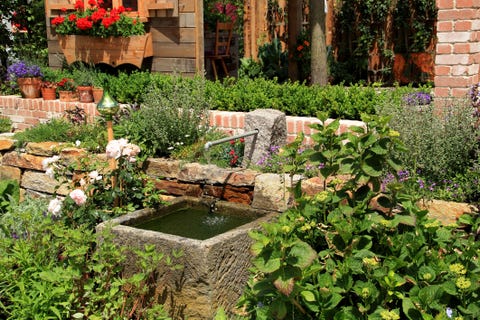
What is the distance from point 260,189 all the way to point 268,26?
7.00 metres

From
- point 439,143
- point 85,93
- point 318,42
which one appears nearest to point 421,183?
point 439,143

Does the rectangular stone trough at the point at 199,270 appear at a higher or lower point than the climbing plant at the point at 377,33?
Answer: lower

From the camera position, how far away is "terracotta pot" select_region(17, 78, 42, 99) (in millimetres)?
7645

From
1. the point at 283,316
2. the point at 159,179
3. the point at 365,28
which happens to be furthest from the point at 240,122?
the point at 365,28

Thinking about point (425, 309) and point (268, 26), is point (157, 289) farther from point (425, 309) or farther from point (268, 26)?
point (268, 26)

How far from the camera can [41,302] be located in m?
3.38

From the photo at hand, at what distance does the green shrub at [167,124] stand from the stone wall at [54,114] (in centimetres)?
21

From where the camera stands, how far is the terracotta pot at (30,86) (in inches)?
301

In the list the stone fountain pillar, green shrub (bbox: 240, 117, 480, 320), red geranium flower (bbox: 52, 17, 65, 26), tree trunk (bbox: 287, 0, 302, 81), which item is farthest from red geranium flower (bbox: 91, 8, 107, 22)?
green shrub (bbox: 240, 117, 480, 320)

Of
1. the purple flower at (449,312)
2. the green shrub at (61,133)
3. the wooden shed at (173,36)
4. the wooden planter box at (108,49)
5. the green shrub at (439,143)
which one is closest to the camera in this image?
the purple flower at (449,312)

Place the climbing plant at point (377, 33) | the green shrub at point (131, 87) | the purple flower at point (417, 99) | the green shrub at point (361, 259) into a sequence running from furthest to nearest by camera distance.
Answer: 1. the climbing plant at point (377, 33)
2. the green shrub at point (131, 87)
3. the purple flower at point (417, 99)
4. the green shrub at point (361, 259)

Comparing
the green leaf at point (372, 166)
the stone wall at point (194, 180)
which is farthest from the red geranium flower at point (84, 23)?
the green leaf at point (372, 166)

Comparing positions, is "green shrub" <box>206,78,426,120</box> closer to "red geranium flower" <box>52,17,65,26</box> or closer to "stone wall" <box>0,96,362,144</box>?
"stone wall" <box>0,96,362,144</box>

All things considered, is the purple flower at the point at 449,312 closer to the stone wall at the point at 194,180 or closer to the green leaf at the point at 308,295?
the green leaf at the point at 308,295
